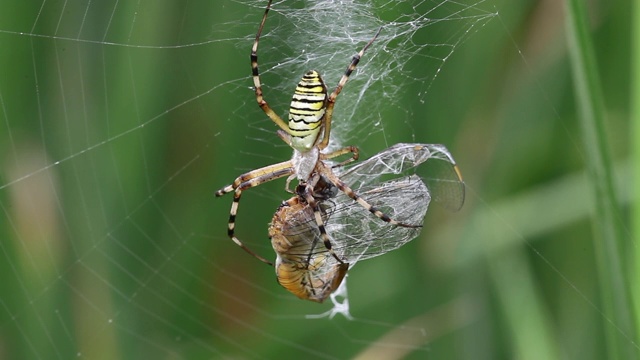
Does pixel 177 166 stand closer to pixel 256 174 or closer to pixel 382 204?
pixel 256 174

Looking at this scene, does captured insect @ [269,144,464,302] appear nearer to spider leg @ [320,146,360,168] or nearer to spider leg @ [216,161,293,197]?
spider leg @ [320,146,360,168]

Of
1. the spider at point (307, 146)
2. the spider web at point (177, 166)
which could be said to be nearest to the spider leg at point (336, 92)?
the spider at point (307, 146)

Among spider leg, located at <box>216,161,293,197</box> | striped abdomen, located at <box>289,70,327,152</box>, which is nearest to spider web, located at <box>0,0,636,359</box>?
spider leg, located at <box>216,161,293,197</box>

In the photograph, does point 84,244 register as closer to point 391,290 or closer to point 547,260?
point 391,290

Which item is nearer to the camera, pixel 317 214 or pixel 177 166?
pixel 317 214

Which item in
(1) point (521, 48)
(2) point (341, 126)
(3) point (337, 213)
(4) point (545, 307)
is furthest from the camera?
(2) point (341, 126)

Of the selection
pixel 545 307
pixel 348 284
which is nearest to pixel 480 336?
pixel 545 307

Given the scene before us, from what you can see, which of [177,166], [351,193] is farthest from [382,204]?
[177,166]
